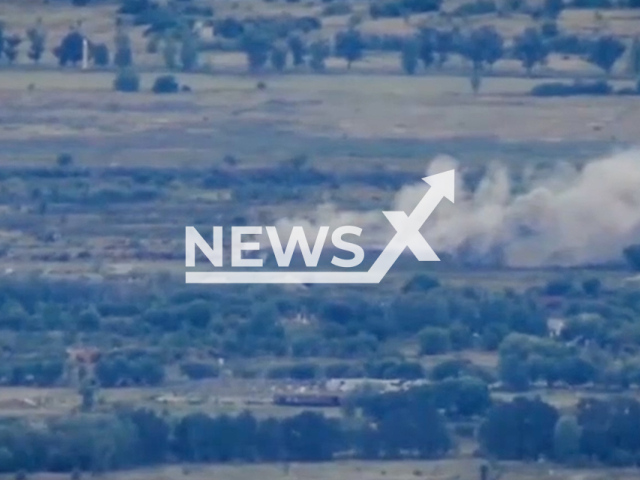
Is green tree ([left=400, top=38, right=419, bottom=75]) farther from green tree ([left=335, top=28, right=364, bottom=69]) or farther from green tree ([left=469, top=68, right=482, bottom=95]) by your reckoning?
green tree ([left=469, top=68, right=482, bottom=95])

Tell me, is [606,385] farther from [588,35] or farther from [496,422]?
[588,35]

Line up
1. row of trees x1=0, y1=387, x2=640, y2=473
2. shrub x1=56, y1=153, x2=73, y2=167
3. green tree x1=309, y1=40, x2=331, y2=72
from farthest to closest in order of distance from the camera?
green tree x1=309, y1=40, x2=331, y2=72, shrub x1=56, y1=153, x2=73, y2=167, row of trees x1=0, y1=387, x2=640, y2=473

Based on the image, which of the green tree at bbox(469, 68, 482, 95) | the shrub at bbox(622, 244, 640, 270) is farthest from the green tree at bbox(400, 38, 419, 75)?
the shrub at bbox(622, 244, 640, 270)

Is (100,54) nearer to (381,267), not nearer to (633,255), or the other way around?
(381,267)

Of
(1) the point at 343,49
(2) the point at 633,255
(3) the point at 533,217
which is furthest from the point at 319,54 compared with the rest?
(2) the point at 633,255

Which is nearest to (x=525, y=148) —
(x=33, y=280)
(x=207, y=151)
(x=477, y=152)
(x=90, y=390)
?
(x=477, y=152)

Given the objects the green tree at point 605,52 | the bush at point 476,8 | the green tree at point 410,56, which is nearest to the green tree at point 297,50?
the green tree at point 410,56

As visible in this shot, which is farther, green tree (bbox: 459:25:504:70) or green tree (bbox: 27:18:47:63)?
green tree (bbox: 27:18:47:63)

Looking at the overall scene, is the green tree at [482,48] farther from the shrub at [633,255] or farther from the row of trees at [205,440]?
the row of trees at [205,440]
